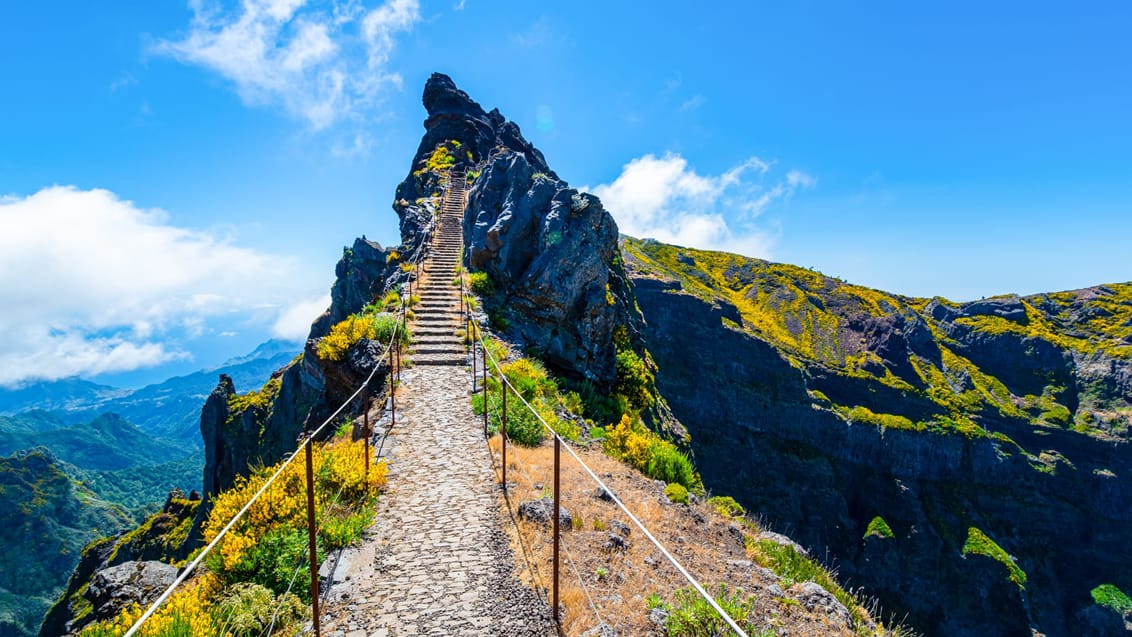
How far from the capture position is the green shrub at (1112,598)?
4884 centimetres

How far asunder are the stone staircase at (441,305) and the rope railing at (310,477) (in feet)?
2.34

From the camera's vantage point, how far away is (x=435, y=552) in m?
7.13

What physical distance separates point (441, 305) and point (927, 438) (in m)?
63.4

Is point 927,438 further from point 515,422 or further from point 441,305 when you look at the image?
point 515,422

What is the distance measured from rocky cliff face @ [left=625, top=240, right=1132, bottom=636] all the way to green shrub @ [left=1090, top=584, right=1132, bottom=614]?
3.53 ft

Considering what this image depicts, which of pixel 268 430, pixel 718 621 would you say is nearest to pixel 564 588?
pixel 718 621

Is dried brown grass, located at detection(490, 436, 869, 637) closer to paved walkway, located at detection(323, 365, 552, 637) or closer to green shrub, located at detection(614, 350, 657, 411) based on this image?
paved walkway, located at detection(323, 365, 552, 637)

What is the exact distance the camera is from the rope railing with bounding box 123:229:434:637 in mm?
3100

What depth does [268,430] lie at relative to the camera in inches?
1411

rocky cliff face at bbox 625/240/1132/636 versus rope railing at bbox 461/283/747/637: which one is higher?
rope railing at bbox 461/283/747/637

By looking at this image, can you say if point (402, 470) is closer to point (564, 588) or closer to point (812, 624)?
point (564, 588)

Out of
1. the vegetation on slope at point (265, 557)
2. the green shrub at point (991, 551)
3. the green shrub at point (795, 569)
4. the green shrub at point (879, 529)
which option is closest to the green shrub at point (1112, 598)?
the green shrub at point (991, 551)

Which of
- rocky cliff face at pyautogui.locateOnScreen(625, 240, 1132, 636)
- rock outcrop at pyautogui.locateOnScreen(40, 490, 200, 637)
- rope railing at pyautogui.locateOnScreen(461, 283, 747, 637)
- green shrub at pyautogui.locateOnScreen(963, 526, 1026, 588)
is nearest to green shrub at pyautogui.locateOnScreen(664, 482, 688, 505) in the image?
rope railing at pyautogui.locateOnScreen(461, 283, 747, 637)

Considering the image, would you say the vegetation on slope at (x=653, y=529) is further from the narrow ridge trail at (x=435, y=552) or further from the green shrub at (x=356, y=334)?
the green shrub at (x=356, y=334)
